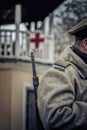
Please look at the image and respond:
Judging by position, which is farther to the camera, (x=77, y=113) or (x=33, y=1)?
(x=33, y=1)

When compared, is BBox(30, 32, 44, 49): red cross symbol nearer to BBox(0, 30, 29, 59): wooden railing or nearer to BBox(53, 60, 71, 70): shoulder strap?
BBox(0, 30, 29, 59): wooden railing

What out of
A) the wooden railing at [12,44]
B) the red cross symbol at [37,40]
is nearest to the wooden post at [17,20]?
the wooden railing at [12,44]

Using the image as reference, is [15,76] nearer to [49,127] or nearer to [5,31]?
[5,31]

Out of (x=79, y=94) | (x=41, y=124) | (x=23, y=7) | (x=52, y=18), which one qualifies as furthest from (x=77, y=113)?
(x=23, y=7)

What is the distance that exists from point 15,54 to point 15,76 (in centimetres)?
49

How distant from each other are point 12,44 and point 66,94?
36.1ft

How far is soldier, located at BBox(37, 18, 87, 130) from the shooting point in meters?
2.79

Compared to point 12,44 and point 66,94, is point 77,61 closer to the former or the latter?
point 66,94

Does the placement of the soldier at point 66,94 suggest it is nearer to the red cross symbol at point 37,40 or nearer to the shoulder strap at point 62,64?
the shoulder strap at point 62,64

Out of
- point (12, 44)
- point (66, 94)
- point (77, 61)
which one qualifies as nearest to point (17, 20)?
point (12, 44)

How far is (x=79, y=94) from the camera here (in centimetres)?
287

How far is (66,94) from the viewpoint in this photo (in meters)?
2.81

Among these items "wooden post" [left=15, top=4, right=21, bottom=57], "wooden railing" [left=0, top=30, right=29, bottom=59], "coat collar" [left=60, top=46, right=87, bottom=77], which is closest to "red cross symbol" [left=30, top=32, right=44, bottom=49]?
"wooden railing" [left=0, top=30, right=29, bottom=59]

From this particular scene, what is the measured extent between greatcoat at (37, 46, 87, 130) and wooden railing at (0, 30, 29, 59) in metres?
10.6
